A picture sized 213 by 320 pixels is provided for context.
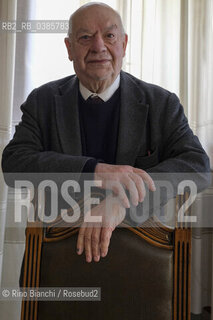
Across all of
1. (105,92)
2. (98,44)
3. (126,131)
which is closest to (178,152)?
(126,131)

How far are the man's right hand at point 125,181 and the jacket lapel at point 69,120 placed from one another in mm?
190

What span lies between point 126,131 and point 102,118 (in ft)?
0.33

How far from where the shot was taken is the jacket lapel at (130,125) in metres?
1.07

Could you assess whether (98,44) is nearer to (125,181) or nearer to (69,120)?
(69,120)

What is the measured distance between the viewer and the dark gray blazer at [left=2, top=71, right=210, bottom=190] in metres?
1.03

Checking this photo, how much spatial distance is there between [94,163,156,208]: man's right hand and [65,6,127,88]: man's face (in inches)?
13.7

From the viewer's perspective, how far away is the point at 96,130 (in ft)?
3.65

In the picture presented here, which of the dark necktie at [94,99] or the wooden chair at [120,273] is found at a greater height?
the dark necktie at [94,99]

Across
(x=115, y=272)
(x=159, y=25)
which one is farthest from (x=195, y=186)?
(x=159, y=25)

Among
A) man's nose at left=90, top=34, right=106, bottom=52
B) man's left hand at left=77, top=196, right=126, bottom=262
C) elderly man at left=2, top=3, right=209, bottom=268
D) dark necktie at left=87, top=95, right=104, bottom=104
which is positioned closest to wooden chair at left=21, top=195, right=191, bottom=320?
man's left hand at left=77, top=196, right=126, bottom=262

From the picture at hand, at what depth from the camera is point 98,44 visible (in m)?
1.05

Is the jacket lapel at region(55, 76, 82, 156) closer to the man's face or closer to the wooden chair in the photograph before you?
the man's face

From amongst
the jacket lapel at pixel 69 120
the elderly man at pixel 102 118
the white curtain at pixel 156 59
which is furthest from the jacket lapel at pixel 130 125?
the white curtain at pixel 156 59

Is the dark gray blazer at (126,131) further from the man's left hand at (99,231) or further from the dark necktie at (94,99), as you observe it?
the man's left hand at (99,231)
